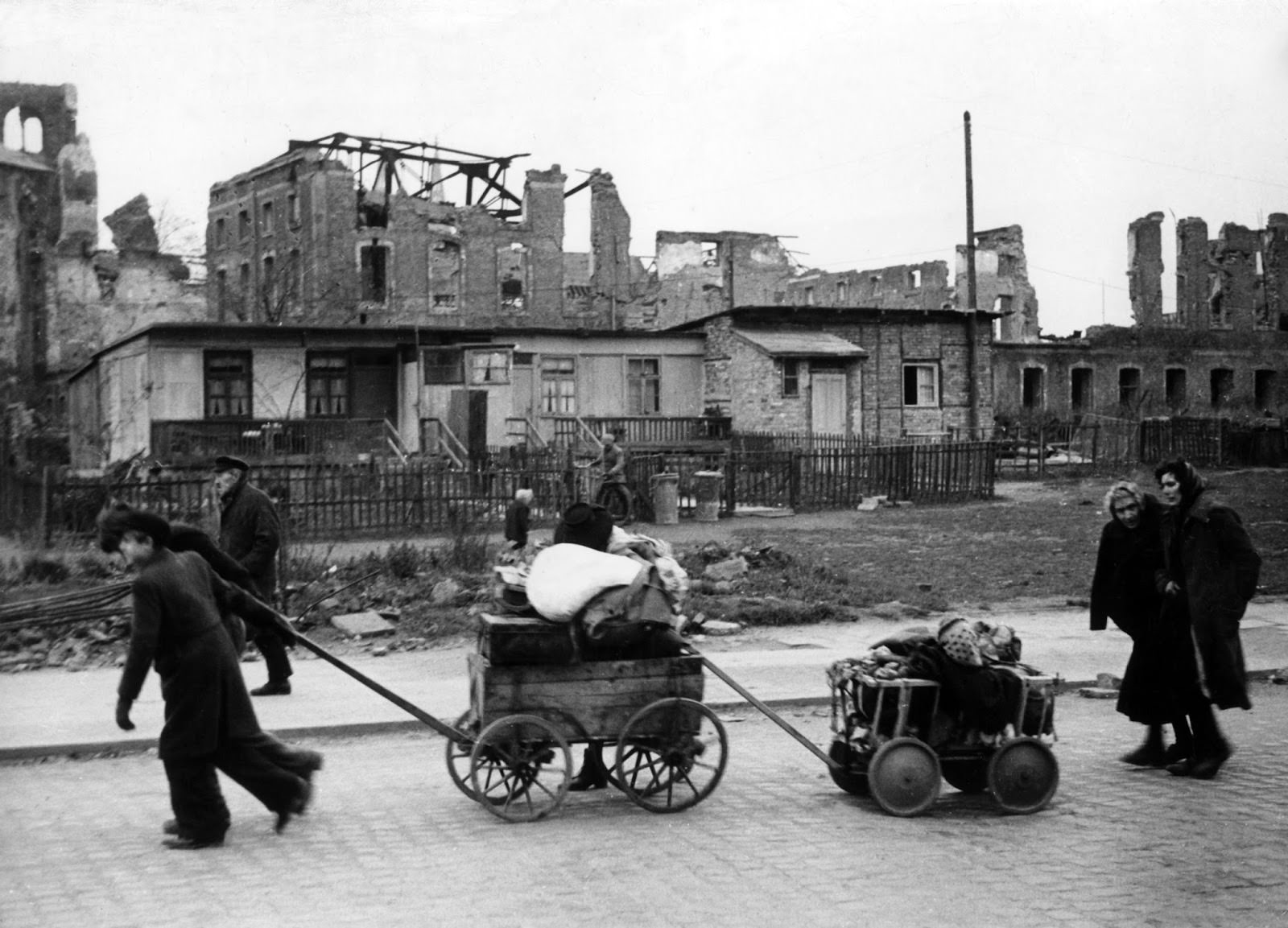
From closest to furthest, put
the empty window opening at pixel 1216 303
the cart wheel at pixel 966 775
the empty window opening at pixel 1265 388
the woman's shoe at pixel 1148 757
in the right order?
the cart wheel at pixel 966 775, the woman's shoe at pixel 1148 757, the empty window opening at pixel 1265 388, the empty window opening at pixel 1216 303

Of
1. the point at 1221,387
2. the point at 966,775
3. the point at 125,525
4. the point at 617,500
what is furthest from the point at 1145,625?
the point at 1221,387

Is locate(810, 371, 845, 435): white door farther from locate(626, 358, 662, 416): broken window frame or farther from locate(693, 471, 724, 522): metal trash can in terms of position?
locate(693, 471, 724, 522): metal trash can

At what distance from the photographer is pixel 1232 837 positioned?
6680 mm

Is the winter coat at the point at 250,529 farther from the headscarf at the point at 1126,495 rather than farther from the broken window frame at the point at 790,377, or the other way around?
the broken window frame at the point at 790,377

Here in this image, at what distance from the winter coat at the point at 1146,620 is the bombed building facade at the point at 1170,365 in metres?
41.3

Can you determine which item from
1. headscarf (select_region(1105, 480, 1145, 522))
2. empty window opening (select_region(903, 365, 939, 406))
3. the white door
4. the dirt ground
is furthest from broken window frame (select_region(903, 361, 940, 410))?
headscarf (select_region(1105, 480, 1145, 522))

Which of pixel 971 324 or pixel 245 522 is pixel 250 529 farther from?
pixel 971 324

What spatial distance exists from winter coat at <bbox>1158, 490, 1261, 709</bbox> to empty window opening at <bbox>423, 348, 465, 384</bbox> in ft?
88.5

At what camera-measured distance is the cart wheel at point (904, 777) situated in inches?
277

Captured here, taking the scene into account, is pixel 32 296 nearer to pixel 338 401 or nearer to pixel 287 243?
pixel 287 243

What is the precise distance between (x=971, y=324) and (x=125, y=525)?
38.3m

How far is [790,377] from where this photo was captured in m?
38.8

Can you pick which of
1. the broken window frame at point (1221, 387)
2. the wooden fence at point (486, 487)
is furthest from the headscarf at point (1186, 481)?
the broken window frame at point (1221, 387)

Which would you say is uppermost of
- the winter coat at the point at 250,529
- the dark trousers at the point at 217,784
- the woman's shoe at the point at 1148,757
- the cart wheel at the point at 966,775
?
the winter coat at the point at 250,529
